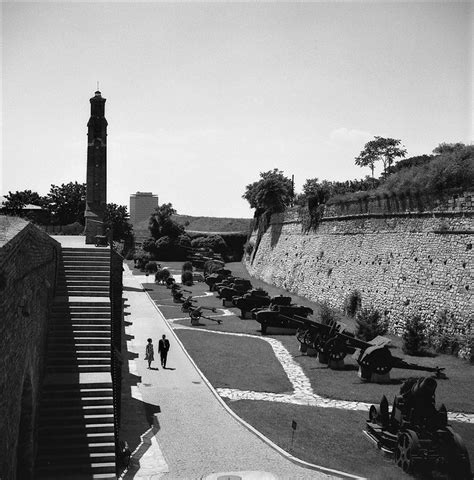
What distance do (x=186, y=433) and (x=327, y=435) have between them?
329 cm

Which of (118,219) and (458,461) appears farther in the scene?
(118,219)

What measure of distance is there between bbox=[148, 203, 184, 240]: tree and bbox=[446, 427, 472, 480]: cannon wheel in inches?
2139

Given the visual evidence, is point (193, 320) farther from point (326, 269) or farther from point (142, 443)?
point (142, 443)

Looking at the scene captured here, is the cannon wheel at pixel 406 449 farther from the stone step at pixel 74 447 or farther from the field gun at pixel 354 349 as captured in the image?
the stone step at pixel 74 447

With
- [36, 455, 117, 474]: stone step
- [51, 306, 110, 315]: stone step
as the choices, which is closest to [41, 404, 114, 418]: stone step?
[36, 455, 117, 474]: stone step

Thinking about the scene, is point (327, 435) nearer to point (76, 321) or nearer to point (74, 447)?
point (74, 447)

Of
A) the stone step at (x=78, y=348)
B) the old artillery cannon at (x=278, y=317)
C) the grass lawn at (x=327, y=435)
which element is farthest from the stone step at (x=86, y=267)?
the old artillery cannon at (x=278, y=317)

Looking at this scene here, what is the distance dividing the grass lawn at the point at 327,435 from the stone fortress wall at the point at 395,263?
816cm

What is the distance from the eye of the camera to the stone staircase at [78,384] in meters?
9.71

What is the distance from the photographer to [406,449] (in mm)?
10305

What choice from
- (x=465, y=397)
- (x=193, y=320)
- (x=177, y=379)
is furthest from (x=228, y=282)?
(x=465, y=397)

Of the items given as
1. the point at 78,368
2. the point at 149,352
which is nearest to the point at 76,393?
the point at 78,368

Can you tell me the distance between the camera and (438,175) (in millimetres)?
22703

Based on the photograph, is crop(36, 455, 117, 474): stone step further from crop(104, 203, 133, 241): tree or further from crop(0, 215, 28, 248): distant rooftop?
crop(104, 203, 133, 241): tree
